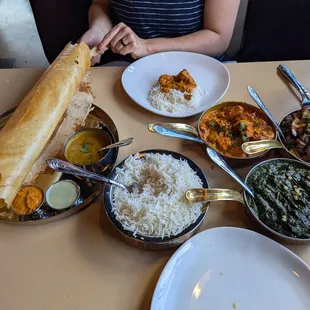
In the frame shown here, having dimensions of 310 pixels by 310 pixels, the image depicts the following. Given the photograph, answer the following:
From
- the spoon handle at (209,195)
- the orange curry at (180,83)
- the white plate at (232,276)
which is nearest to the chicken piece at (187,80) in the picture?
the orange curry at (180,83)

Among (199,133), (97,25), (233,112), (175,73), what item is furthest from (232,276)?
(97,25)

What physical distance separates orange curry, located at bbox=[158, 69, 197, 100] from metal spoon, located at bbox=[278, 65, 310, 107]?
15.1 inches

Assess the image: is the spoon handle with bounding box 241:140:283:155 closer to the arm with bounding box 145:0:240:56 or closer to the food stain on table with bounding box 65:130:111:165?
the food stain on table with bounding box 65:130:111:165

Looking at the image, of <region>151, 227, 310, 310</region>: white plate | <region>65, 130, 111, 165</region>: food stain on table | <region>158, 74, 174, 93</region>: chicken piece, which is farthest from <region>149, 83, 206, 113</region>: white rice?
<region>151, 227, 310, 310</region>: white plate

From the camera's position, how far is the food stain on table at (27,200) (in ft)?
3.28

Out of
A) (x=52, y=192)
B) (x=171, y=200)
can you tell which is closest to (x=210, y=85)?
(x=171, y=200)

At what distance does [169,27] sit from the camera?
1.67 m

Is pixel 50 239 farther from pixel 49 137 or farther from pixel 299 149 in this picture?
pixel 299 149

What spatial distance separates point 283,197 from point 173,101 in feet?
1.81

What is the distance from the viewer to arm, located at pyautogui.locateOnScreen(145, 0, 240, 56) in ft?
5.09

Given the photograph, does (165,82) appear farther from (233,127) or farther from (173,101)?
(233,127)

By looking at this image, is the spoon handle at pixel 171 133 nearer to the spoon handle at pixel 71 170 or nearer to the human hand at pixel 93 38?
the spoon handle at pixel 71 170

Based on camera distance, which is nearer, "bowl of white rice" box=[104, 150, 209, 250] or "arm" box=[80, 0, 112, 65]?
"bowl of white rice" box=[104, 150, 209, 250]

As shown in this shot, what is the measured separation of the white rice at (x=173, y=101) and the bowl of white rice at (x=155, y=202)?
0.95 ft
